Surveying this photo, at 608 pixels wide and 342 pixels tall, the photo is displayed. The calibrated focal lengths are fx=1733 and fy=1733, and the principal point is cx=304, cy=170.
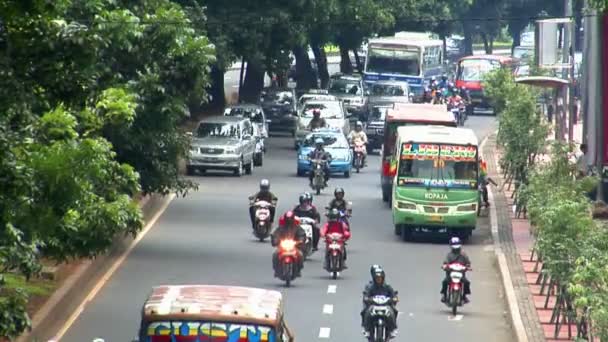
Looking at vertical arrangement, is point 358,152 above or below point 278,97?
below

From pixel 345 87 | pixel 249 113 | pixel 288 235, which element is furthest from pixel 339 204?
pixel 345 87

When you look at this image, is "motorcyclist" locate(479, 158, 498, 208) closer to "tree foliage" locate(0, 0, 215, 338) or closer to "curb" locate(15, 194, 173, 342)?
"curb" locate(15, 194, 173, 342)

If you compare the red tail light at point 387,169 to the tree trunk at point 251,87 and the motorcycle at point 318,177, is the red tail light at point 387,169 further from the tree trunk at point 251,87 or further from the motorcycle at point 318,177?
the tree trunk at point 251,87

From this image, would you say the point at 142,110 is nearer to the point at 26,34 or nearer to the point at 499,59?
the point at 26,34

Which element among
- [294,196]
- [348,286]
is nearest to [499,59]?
[294,196]

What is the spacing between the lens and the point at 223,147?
45.7 m

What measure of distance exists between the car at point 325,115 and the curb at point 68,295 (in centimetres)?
2039

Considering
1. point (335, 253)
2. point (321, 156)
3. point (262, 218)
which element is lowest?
point (321, 156)

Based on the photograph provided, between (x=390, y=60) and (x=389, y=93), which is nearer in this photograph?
(x=389, y=93)

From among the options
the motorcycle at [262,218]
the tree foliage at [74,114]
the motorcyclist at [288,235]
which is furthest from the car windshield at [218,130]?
the motorcyclist at [288,235]

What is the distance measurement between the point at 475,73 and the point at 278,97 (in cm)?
1776

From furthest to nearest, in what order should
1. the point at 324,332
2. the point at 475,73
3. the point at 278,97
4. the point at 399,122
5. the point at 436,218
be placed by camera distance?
the point at 475,73 → the point at 278,97 → the point at 399,122 → the point at 436,218 → the point at 324,332

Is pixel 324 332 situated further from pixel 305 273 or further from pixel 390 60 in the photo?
pixel 390 60

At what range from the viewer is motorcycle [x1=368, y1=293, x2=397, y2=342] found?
23.0 metres
